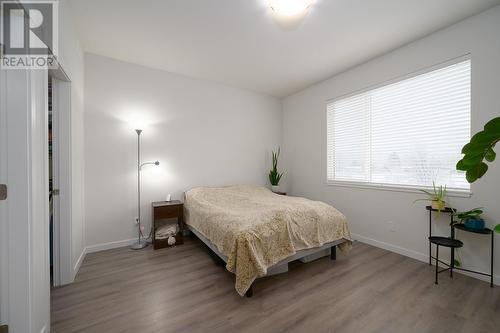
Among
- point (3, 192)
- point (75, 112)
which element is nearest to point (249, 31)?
point (75, 112)

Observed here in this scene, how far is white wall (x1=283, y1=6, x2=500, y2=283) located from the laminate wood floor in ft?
1.29

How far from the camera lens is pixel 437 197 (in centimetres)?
228

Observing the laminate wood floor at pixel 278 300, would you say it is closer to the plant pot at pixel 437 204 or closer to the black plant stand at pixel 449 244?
the black plant stand at pixel 449 244

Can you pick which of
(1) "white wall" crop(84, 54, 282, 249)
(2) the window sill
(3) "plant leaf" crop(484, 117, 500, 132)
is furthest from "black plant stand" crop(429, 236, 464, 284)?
(1) "white wall" crop(84, 54, 282, 249)

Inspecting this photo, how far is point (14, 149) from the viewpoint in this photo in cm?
111

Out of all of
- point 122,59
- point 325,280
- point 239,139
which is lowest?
point 325,280

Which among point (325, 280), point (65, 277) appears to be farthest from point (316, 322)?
point (65, 277)

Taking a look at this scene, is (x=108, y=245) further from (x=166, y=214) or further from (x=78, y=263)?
(x=166, y=214)

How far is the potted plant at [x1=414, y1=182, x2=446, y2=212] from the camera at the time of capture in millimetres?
2199

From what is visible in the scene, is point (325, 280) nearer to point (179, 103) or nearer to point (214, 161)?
point (214, 161)

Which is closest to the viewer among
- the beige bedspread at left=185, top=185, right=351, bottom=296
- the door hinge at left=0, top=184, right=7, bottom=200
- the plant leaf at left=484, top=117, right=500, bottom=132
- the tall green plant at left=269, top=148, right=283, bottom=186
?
the door hinge at left=0, top=184, right=7, bottom=200

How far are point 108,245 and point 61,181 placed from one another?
52.5 inches

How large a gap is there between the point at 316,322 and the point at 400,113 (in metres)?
2.84

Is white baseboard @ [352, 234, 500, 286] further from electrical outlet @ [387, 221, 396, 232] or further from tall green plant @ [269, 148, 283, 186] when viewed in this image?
tall green plant @ [269, 148, 283, 186]
